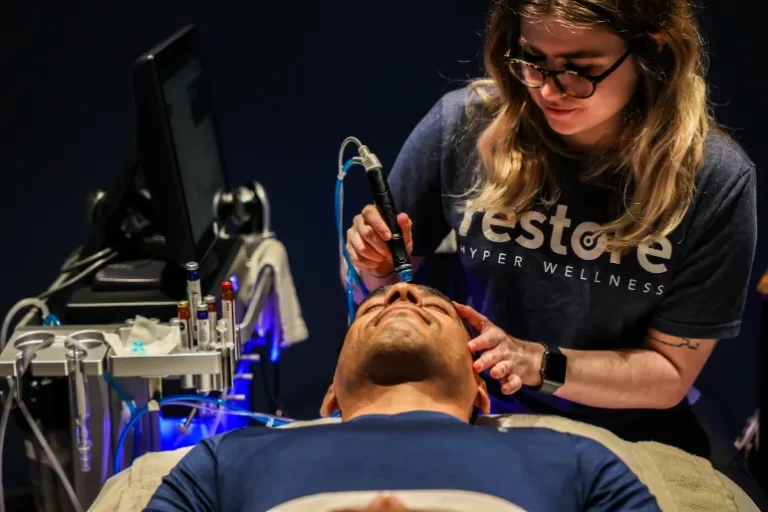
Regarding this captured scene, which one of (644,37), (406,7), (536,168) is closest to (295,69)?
(406,7)

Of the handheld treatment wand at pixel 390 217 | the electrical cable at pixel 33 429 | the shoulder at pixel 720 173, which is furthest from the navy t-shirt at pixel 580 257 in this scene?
the electrical cable at pixel 33 429

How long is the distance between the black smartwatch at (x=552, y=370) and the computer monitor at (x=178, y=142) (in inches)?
26.5

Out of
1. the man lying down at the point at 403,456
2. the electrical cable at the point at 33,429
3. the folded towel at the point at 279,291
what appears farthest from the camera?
the folded towel at the point at 279,291

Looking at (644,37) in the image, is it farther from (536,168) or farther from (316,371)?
(316,371)

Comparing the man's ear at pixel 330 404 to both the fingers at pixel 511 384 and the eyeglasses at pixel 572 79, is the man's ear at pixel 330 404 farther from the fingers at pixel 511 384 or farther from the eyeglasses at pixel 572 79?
the eyeglasses at pixel 572 79

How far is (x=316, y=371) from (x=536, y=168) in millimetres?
1311

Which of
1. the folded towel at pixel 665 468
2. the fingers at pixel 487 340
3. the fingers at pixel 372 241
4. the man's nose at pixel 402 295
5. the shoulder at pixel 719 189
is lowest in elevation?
the folded towel at pixel 665 468

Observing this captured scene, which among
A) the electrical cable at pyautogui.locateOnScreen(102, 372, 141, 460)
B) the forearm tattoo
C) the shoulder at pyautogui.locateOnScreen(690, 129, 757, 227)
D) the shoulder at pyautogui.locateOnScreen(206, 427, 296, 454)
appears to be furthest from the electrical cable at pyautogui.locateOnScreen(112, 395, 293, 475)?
the shoulder at pyautogui.locateOnScreen(690, 129, 757, 227)

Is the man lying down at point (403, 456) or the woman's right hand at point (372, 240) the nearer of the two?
the man lying down at point (403, 456)

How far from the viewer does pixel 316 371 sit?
303 cm

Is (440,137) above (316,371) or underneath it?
above

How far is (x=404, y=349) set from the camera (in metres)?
1.62

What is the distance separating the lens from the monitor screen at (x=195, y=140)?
6.26 feet

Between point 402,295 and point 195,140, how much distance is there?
0.59 m
